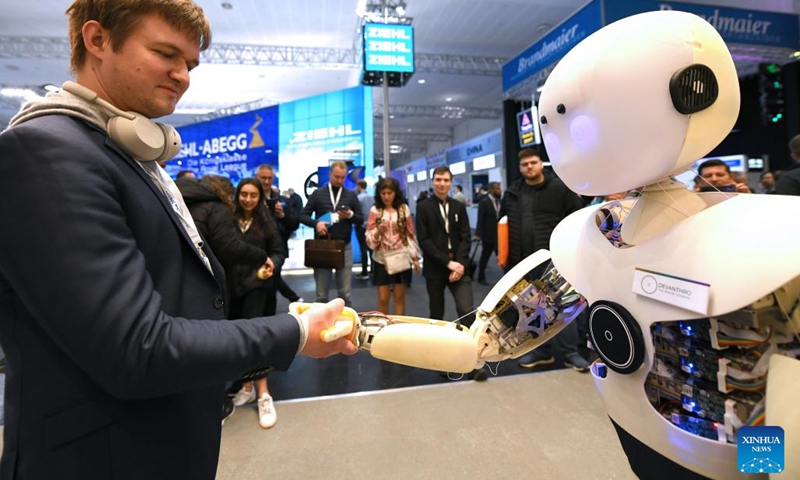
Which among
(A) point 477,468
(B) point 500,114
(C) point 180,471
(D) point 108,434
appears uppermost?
(B) point 500,114

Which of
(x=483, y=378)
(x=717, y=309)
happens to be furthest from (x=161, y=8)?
(x=483, y=378)

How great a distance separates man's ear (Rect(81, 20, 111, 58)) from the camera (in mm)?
656

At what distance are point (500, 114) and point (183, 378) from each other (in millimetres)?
14239

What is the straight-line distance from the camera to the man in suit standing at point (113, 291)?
1.69 ft

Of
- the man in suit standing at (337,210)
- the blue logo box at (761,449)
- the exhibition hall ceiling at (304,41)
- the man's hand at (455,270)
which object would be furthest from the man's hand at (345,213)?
the exhibition hall ceiling at (304,41)

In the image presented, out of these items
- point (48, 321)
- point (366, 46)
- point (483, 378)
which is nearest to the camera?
point (48, 321)

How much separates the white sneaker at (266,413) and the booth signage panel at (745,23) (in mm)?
5099

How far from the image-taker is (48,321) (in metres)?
0.53

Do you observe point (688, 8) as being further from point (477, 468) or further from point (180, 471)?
point (180, 471)

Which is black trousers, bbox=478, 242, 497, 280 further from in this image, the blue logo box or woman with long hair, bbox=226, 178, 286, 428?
the blue logo box

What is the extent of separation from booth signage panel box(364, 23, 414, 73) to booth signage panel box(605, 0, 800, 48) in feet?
8.23

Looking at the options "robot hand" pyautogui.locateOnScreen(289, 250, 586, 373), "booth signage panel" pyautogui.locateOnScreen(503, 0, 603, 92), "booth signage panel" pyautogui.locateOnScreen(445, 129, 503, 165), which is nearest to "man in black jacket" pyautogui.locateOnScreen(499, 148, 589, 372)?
"robot hand" pyautogui.locateOnScreen(289, 250, 586, 373)

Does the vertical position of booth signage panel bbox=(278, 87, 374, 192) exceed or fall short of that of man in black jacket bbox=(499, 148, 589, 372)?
it exceeds it

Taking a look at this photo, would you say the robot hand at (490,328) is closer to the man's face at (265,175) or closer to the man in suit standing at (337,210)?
the man in suit standing at (337,210)
